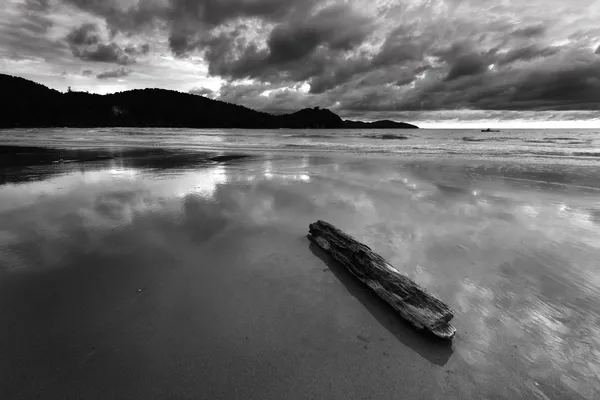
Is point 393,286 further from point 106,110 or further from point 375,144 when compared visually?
point 106,110

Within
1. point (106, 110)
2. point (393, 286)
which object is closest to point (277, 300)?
point (393, 286)

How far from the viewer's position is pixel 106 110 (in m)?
156

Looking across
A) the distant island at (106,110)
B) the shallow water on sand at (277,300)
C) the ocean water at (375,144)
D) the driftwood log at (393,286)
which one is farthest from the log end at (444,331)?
the distant island at (106,110)

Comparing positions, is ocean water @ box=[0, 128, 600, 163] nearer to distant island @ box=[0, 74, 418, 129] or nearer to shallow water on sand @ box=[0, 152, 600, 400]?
shallow water on sand @ box=[0, 152, 600, 400]

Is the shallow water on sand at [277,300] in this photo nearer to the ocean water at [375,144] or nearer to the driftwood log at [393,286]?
the driftwood log at [393,286]

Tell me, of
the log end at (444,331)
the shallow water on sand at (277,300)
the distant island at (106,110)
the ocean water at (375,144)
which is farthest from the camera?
the distant island at (106,110)

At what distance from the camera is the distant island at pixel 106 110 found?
12531cm

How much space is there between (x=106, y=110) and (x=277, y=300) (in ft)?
639

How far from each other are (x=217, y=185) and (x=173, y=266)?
6.89m

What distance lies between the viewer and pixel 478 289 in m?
4.90

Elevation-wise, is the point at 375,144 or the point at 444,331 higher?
the point at 375,144

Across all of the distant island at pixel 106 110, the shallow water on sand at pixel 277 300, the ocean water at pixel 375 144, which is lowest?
the shallow water on sand at pixel 277 300

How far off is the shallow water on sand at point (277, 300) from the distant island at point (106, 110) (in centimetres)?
14489

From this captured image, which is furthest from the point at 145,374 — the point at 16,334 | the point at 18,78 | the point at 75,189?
the point at 18,78
